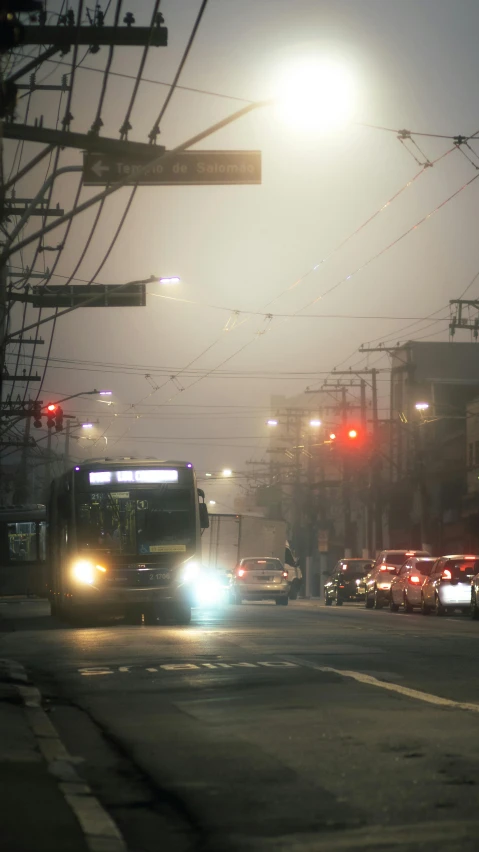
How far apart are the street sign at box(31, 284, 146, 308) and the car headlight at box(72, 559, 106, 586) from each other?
8924 mm

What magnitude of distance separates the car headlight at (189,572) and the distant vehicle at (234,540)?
2665cm

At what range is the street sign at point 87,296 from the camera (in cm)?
3484

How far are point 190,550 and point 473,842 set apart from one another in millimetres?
21883

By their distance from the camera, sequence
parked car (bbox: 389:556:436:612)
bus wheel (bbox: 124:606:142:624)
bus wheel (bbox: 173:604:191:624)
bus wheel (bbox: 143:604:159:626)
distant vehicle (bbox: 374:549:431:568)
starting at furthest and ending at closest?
distant vehicle (bbox: 374:549:431:568)
parked car (bbox: 389:556:436:612)
bus wheel (bbox: 124:606:142:624)
bus wheel (bbox: 143:604:159:626)
bus wheel (bbox: 173:604:191:624)

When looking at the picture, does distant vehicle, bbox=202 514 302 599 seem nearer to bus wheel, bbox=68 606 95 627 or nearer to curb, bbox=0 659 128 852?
bus wheel, bbox=68 606 95 627

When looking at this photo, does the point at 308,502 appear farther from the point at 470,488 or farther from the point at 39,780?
the point at 39,780

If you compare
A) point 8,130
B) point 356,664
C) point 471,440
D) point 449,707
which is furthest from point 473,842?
point 471,440

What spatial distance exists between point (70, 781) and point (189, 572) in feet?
65.0

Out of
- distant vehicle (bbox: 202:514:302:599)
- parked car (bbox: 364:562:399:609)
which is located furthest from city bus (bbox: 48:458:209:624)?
distant vehicle (bbox: 202:514:302:599)

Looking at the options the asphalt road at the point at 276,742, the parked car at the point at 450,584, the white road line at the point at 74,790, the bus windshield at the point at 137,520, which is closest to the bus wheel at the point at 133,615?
the bus windshield at the point at 137,520

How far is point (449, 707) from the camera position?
10.4 metres

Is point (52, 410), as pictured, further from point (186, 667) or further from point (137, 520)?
point (186, 667)

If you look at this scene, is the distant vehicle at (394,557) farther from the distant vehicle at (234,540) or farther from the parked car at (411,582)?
the distant vehicle at (234,540)

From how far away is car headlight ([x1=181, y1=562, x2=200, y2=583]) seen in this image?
27.1 metres
